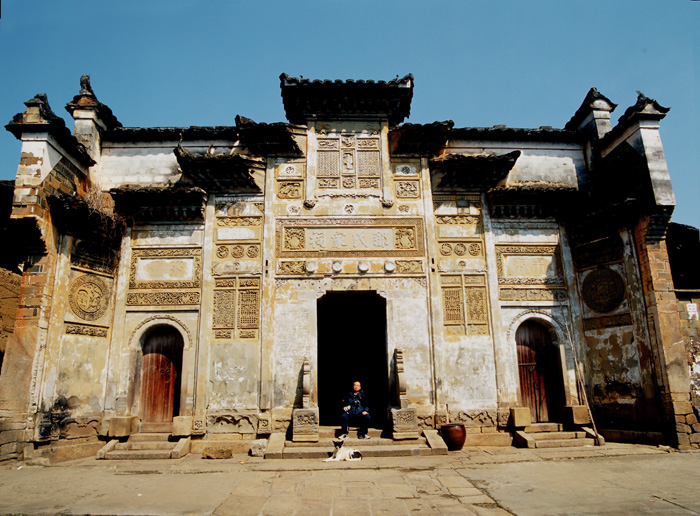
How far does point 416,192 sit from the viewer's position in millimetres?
11492

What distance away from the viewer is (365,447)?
899 centimetres

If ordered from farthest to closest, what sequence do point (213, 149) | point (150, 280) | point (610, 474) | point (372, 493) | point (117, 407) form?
point (213, 149) < point (150, 280) < point (117, 407) < point (610, 474) < point (372, 493)

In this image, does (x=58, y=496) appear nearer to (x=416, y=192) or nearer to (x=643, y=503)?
(x=643, y=503)

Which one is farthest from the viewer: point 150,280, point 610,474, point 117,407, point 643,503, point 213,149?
point 213,149

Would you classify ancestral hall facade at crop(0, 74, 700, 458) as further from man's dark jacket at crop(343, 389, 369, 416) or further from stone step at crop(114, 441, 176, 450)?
man's dark jacket at crop(343, 389, 369, 416)

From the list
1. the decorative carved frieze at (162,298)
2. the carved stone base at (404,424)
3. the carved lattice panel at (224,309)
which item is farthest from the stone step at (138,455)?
the carved stone base at (404,424)

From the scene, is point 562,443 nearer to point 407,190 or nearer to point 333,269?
point 333,269

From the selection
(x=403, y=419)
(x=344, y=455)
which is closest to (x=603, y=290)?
(x=403, y=419)

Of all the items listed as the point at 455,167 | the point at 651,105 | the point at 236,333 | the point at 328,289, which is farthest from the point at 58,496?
the point at 651,105

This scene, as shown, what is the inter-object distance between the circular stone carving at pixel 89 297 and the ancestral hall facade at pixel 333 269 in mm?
44

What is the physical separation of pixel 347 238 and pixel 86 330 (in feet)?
19.4

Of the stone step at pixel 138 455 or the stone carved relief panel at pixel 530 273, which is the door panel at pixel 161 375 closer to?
the stone step at pixel 138 455

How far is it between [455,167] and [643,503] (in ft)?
24.8

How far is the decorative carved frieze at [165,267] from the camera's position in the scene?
10766 mm
